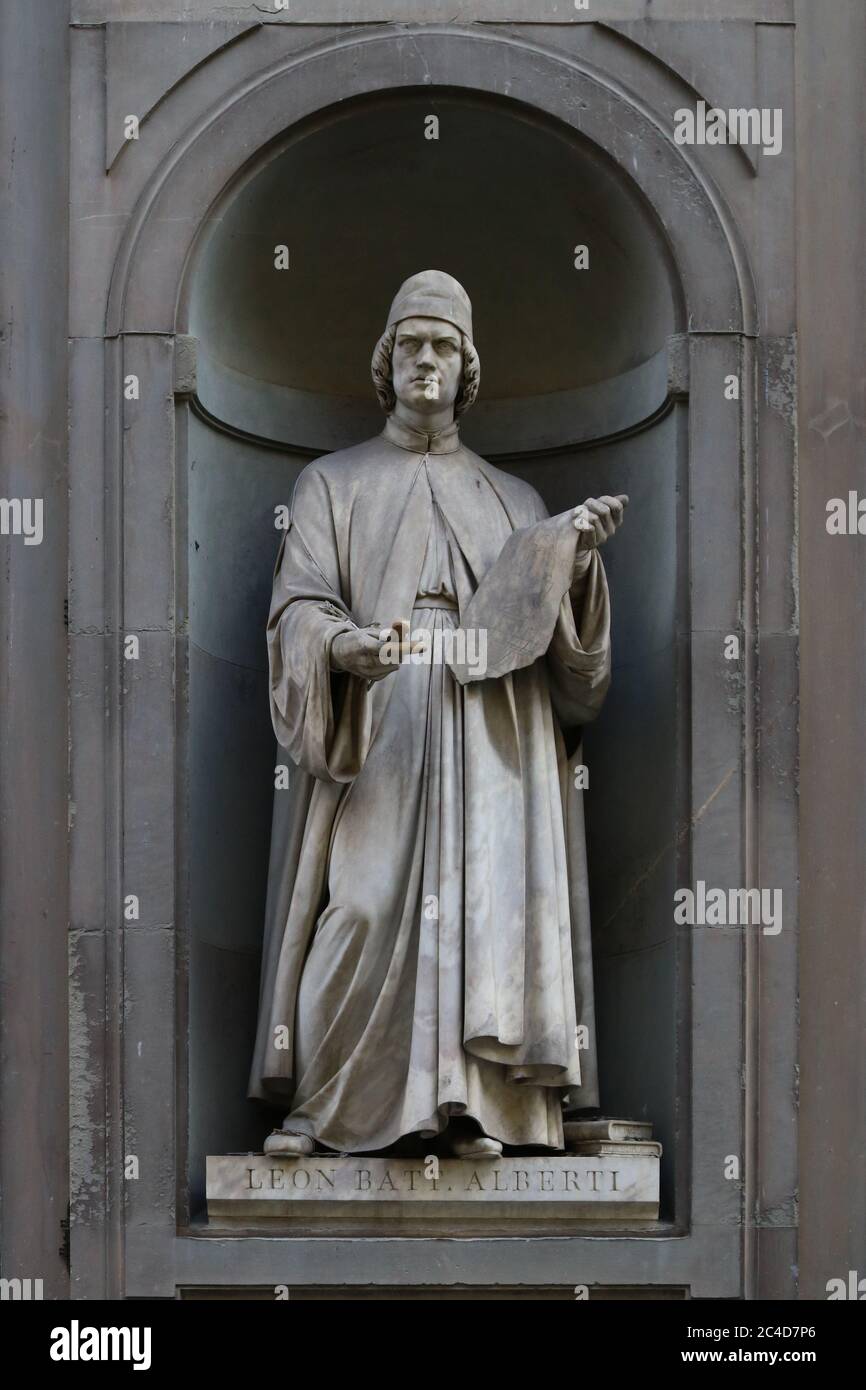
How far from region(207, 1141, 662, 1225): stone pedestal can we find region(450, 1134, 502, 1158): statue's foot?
0.03m

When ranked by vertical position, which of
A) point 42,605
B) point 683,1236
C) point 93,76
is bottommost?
point 683,1236

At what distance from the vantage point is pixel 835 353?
14.2 meters

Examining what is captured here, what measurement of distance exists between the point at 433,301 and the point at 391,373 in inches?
13.3

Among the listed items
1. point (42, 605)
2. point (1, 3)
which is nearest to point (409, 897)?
point (42, 605)

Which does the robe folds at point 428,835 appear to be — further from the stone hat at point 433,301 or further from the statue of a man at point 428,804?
the stone hat at point 433,301

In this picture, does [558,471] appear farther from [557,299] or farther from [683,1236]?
[683,1236]

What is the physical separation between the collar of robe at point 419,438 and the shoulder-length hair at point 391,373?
74 mm

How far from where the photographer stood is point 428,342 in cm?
1420

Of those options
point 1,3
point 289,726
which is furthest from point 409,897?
point 1,3

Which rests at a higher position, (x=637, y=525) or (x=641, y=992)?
(x=637, y=525)

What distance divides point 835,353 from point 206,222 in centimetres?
219

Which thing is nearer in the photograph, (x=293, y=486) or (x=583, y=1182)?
(x=583, y=1182)

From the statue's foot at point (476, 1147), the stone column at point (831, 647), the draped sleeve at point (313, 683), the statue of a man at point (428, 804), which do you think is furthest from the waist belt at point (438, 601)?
the statue's foot at point (476, 1147)

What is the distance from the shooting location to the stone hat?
14.2 metres
